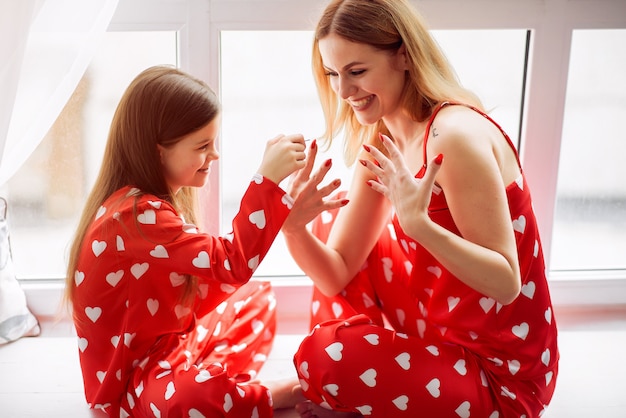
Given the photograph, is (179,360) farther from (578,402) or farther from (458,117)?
(578,402)

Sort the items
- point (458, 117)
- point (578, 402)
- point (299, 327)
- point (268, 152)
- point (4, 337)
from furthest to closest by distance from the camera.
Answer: point (299, 327), point (4, 337), point (578, 402), point (268, 152), point (458, 117)

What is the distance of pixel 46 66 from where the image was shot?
138 cm

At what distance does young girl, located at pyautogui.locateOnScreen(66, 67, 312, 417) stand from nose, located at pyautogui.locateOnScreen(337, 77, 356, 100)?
12 cm

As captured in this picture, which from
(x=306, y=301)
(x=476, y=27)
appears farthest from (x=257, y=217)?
(x=476, y=27)

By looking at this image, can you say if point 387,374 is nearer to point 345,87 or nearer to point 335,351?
point 335,351

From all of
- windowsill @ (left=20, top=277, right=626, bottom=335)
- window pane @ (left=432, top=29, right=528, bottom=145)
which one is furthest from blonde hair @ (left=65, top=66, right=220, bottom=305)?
window pane @ (left=432, top=29, right=528, bottom=145)

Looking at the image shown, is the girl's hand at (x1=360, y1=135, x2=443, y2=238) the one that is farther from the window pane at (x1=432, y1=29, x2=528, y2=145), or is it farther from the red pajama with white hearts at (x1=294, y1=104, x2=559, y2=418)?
the window pane at (x1=432, y1=29, x2=528, y2=145)

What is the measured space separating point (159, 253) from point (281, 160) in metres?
0.29

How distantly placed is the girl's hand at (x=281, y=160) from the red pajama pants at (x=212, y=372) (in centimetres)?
40

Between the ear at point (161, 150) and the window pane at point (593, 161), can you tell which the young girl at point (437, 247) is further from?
the window pane at point (593, 161)

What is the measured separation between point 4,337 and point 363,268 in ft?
2.98

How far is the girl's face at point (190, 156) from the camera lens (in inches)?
54.2

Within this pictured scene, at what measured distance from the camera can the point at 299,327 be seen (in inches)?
73.1

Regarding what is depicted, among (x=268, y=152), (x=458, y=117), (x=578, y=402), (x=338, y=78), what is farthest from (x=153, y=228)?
(x=578, y=402)
